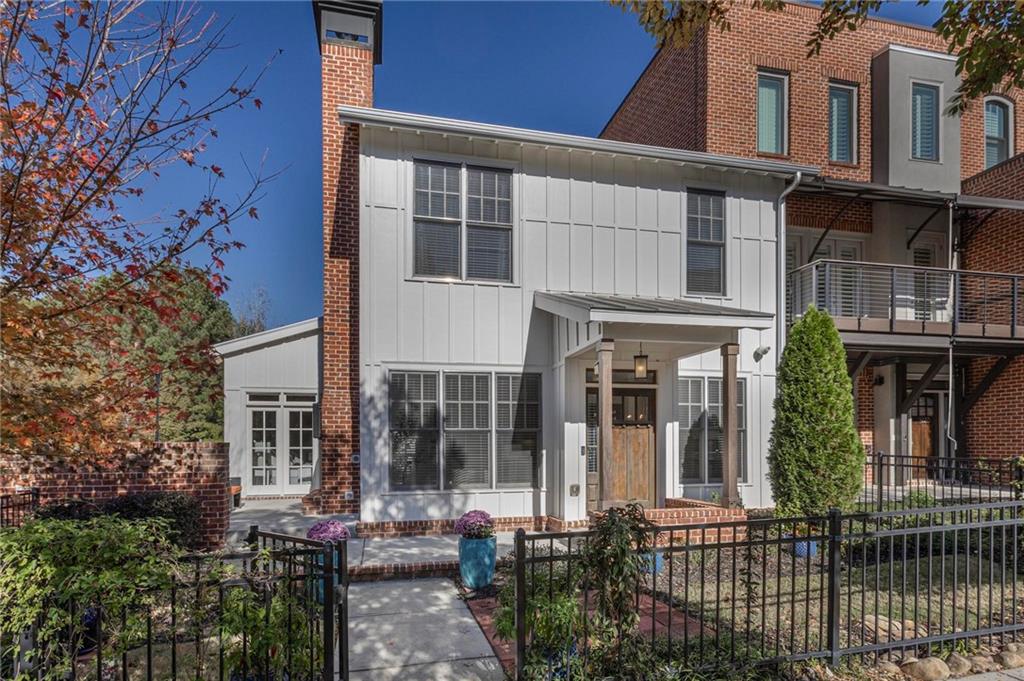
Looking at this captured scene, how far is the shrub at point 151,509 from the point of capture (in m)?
6.91

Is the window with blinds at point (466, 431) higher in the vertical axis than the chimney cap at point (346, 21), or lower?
lower

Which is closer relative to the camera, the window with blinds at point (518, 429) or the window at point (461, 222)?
the window at point (461, 222)

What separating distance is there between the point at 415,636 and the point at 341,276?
6698 mm

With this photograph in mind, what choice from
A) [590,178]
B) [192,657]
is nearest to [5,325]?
[192,657]

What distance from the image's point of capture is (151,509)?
288 inches

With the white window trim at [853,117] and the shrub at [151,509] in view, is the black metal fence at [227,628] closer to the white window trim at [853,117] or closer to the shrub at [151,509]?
the shrub at [151,509]

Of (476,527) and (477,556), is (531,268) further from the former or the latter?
(477,556)

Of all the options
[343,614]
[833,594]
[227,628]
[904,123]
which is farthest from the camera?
[904,123]

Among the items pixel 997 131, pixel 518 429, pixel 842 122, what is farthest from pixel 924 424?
pixel 518 429

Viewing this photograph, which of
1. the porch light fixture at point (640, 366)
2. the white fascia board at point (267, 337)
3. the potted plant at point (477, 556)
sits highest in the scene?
the white fascia board at point (267, 337)

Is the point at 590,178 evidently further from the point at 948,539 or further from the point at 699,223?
the point at 948,539

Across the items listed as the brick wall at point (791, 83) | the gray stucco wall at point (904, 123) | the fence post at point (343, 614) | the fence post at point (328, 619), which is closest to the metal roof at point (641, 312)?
the fence post at point (343, 614)

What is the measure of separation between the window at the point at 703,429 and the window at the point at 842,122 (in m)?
7.66

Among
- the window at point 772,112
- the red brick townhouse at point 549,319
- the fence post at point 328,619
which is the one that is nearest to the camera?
the fence post at point 328,619
